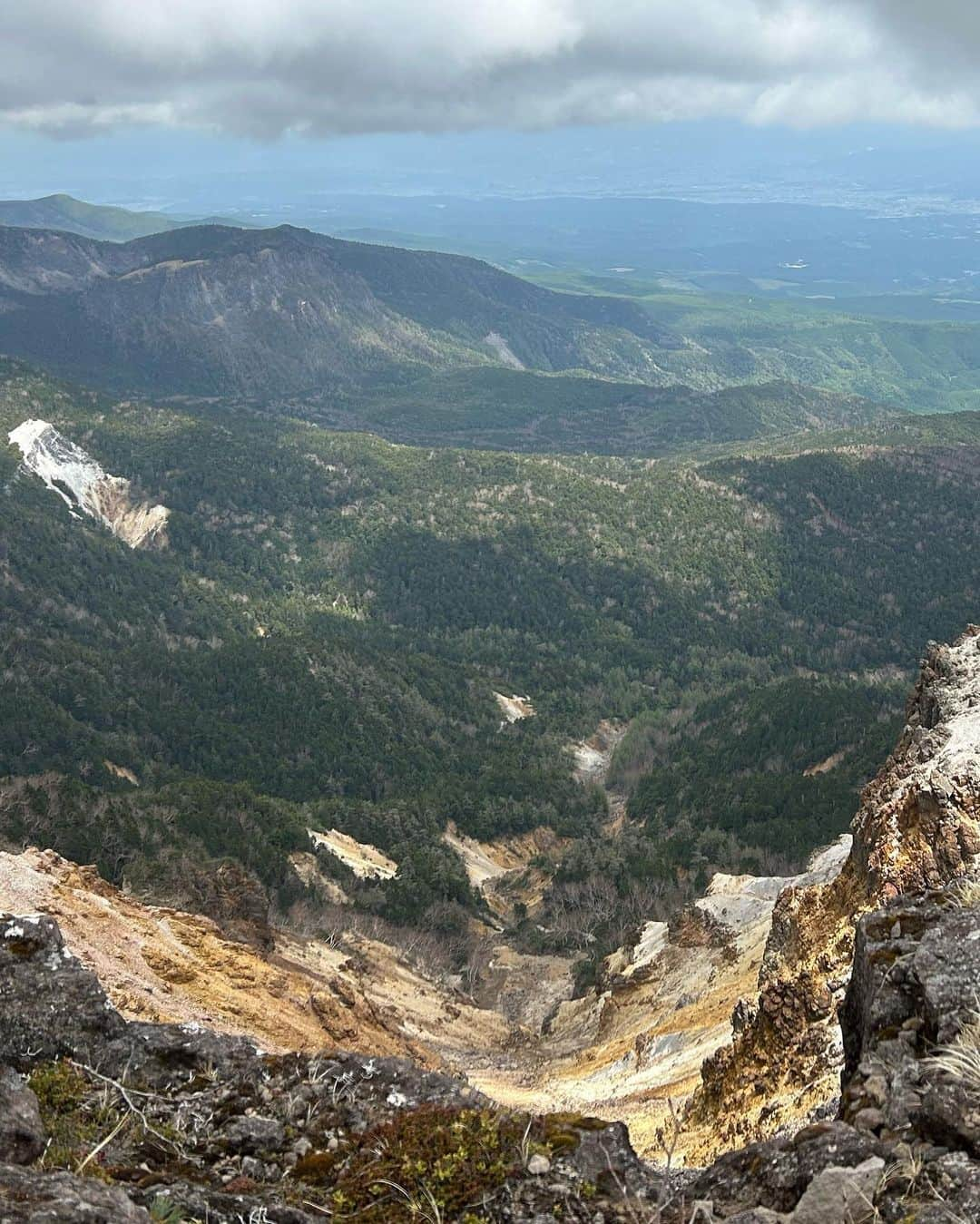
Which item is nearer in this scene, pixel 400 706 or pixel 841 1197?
pixel 841 1197

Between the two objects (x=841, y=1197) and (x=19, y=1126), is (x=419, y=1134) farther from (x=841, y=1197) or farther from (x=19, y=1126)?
(x=841, y=1197)

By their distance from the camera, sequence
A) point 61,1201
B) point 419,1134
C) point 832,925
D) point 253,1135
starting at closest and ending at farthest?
point 61,1201 → point 419,1134 → point 253,1135 → point 832,925

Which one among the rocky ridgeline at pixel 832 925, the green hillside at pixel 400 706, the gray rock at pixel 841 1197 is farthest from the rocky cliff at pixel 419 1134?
the green hillside at pixel 400 706

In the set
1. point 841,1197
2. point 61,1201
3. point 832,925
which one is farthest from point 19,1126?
point 832,925

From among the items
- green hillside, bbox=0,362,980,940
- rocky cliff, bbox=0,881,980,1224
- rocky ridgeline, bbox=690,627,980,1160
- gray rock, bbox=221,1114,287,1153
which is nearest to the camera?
A: rocky cliff, bbox=0,881,980,1224

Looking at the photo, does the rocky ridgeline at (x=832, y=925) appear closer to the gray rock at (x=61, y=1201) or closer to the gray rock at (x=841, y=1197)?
the gray rock at (x=841, y=1197)

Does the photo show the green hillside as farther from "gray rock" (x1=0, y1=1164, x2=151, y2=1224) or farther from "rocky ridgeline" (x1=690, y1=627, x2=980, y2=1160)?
"gray rock" (x1=0, y1=1164, x2=151, y2=1224)

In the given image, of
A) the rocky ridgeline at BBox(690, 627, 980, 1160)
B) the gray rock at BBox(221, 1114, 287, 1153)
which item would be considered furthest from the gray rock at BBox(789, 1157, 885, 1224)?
the gray rock at BBox(221, 1114, 287, 1153)
